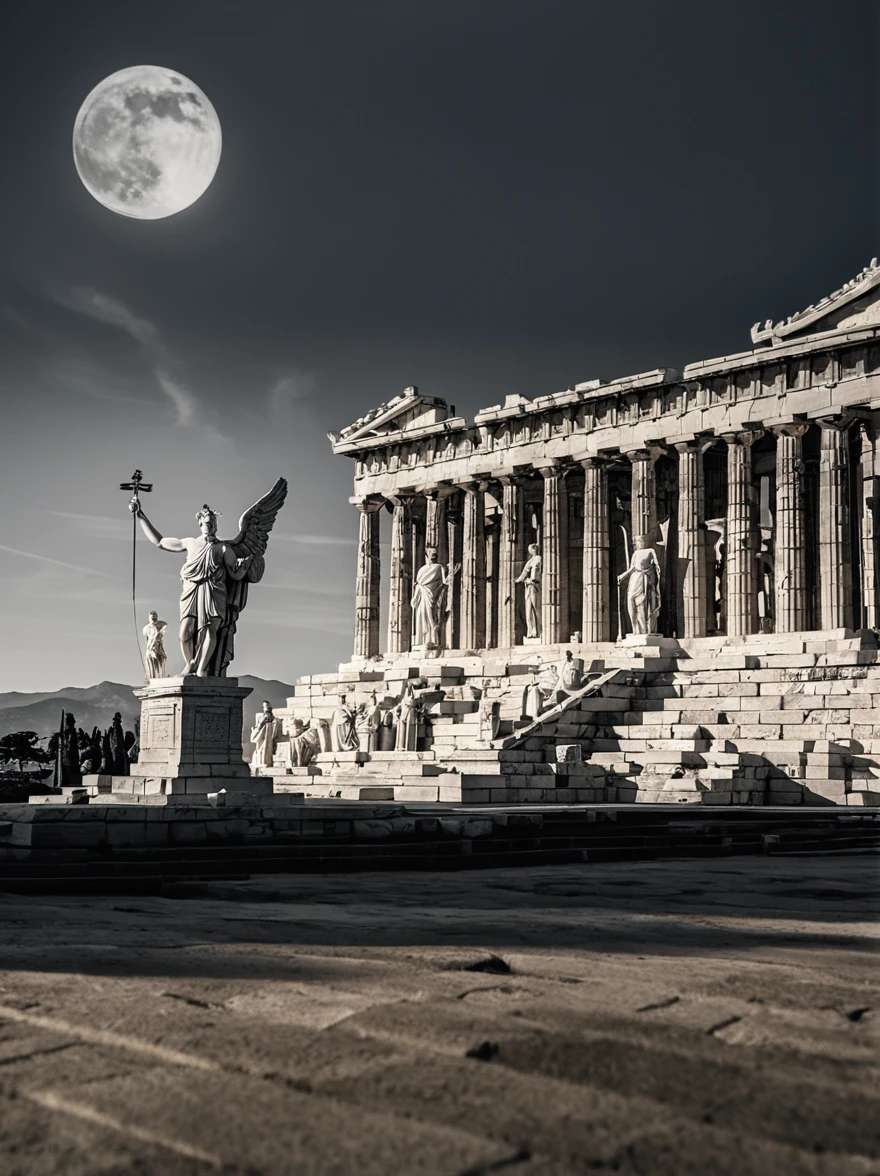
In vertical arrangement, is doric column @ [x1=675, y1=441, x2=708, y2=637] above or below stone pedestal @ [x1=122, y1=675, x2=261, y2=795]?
above

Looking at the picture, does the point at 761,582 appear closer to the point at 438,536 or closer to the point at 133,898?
the point at 438,536

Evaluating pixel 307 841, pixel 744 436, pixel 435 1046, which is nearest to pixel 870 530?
pixel 744 436

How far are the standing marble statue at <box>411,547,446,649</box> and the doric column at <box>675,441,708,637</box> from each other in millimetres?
8882

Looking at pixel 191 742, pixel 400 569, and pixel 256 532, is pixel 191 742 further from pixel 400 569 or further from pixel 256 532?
pixel 400 569

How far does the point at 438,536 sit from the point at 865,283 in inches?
731

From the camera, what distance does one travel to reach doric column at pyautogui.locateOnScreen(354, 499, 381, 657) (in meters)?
52.4

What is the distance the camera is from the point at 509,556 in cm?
4878

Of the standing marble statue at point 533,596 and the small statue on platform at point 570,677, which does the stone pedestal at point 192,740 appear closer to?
the small statue on platform at point 570,677

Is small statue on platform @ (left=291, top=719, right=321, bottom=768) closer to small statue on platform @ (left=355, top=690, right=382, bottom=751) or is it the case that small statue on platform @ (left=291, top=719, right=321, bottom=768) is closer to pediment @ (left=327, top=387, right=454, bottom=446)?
small statue on platform @ (left=355, top=690, right=382, bottom=751)

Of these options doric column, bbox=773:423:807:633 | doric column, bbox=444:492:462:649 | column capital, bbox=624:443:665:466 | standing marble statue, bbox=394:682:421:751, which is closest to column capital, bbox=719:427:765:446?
doric column, bbox=773:423:807:633

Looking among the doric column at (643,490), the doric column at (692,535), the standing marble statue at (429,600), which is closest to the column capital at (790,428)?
the doric column at (692,535)

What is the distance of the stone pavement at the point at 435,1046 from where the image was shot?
12.1 feet

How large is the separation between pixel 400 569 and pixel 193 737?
3305 centimetres

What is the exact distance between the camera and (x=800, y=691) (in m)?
36.3
